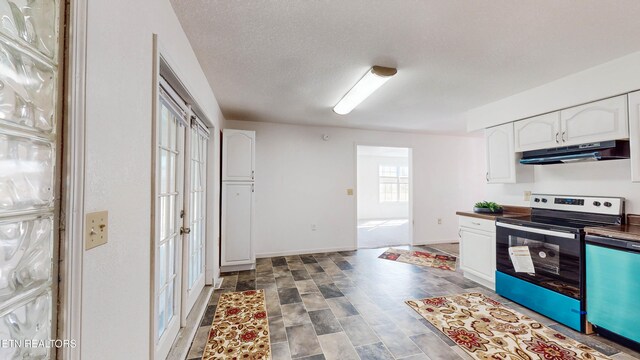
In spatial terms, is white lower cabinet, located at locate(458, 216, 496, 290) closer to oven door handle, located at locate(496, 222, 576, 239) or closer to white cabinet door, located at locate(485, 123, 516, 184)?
oven door handle, located at locate(496, 222, 576, 239)

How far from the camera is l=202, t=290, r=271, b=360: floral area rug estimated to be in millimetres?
1854

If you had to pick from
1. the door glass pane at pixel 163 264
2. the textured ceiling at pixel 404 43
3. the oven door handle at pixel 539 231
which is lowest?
the door glass pane at pixel 163 264

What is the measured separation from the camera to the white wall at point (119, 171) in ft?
2.61

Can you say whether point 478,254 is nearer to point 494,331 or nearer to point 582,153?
point 494,331

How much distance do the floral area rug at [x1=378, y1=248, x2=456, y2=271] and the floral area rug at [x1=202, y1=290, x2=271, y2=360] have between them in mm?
2462

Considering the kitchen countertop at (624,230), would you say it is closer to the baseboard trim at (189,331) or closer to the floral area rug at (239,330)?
the floral area rug at (239,330)

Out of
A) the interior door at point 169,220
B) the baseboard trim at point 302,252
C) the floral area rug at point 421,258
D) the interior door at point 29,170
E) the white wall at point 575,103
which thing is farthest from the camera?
the baseboard trim at point 302,252

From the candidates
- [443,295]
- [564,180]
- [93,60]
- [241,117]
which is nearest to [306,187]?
[241,117]

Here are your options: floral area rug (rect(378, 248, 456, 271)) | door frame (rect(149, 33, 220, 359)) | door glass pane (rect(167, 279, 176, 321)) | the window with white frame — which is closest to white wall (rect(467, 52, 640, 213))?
floral area rug (rect(378, 248, 456, 271))

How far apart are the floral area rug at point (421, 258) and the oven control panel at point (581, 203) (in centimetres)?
147

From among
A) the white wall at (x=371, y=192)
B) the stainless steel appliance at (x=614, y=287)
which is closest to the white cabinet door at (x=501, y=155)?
the stainless steel appliance at (x=614, y=287)

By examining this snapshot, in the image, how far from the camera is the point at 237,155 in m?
3.60

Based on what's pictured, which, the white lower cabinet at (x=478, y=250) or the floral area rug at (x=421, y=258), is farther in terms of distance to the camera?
the floral area rug at (x=421, y=258)

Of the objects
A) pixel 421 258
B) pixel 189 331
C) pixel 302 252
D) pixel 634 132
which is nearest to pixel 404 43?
pixel 634 132
